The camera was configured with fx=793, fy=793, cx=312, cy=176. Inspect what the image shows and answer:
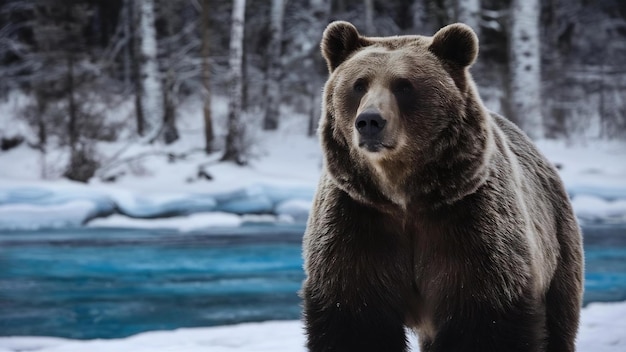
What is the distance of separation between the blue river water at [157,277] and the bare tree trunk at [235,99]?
3.59m

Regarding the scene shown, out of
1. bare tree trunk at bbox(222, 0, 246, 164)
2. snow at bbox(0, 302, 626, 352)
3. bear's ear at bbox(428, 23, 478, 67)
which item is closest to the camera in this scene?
bear's ear at bbox(428, 23, 478, 67)

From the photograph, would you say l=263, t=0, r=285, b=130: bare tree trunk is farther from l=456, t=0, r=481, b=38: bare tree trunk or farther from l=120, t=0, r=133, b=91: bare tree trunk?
l=456, t=0, r=481, b=38: bare tree trunk

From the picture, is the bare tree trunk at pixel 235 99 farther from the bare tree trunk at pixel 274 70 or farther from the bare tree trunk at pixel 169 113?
the bare tree trunk at pixel 274 70

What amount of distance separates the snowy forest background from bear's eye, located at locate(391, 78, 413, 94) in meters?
9.86

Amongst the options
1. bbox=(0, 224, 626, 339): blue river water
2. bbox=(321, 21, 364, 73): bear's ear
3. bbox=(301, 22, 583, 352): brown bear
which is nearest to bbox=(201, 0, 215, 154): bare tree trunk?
bbox=(0, 224, 626, 339): blue river water

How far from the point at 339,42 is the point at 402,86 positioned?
33cm

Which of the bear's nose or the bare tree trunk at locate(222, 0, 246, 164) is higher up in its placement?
the bear's nose

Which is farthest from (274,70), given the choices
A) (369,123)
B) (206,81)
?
(369,123)

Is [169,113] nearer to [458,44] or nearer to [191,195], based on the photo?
[191,195]

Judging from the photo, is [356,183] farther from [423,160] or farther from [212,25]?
[212,25]

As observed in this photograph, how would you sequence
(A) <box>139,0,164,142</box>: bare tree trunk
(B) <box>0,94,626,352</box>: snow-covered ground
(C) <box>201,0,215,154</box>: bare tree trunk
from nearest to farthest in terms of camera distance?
(B) <box>0,94,626,352</box>: snow-covered ground < (C) <box>201,0,215,154</box>: bare tree trunk < (A) <box>139,0,164,142</box>: bare tree trunk

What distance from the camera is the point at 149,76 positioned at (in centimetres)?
1470

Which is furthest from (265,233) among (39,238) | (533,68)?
(533,68)

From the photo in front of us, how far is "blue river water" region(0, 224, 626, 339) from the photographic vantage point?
18.2 ft
